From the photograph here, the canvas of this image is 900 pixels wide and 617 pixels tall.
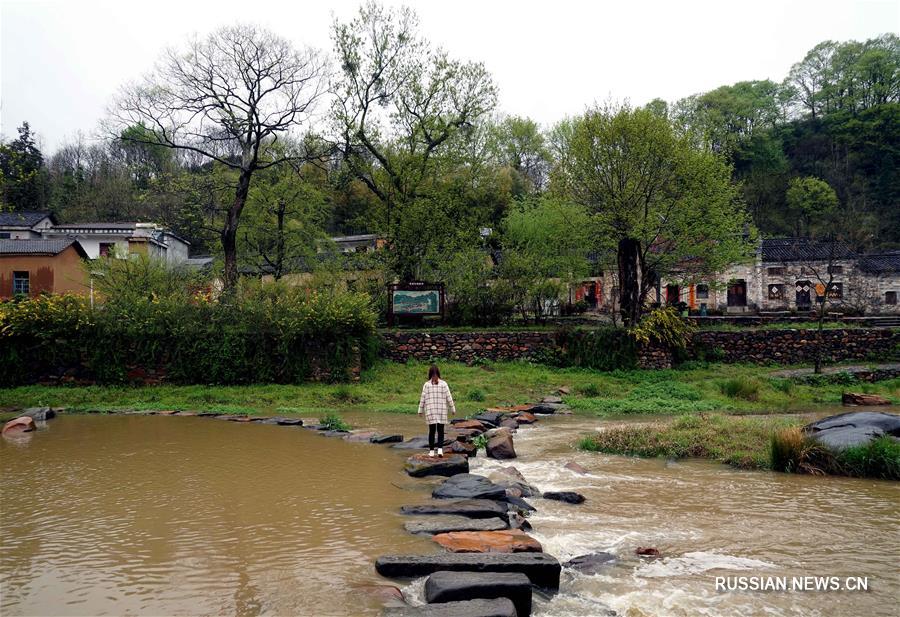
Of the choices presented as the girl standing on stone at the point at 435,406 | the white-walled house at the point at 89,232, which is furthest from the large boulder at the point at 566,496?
the white-walled house at the point at 89,232

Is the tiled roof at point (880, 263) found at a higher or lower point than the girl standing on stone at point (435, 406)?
higher

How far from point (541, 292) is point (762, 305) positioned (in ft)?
83.2

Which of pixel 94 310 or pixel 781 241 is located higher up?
pixel 781 241

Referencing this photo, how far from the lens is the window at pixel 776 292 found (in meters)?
46.7

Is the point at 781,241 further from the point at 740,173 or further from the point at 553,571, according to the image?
the point at 553,571

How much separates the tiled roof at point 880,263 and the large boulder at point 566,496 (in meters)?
44.6

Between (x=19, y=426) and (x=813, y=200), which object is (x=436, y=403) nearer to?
(x=19, y=426)

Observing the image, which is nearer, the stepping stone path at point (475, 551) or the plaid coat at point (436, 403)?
the stepping stone path at point (475, 551)

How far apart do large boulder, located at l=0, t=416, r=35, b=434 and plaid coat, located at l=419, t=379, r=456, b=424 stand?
9.32 metres

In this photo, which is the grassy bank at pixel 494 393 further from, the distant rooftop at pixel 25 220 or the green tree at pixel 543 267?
the distant rooftop at pixel 25 220

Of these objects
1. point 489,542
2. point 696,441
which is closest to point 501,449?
point 696,441

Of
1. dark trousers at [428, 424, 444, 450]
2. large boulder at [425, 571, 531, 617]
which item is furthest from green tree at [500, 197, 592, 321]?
large boulder at [425, 571, 531, 617]

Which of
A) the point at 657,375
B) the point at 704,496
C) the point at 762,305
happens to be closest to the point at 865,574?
the point at 704,496

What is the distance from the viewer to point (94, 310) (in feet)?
70.8
